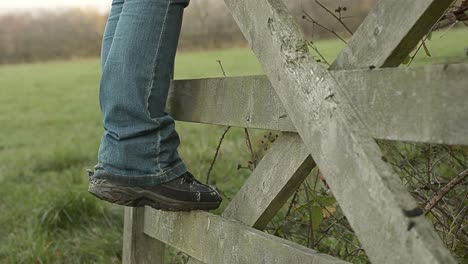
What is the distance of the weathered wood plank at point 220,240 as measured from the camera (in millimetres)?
A: 1569

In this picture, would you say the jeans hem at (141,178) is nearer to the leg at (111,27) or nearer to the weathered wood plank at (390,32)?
the leg at (111,27)

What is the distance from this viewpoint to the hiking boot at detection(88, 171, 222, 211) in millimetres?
1823

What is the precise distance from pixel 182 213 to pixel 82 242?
153cm

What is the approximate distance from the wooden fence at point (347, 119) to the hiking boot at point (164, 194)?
6cm

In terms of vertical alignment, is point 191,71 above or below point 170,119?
above

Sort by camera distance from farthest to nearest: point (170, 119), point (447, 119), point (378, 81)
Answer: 1. point (170, 119)
2. point (378, 81)
3. point (447, 119)

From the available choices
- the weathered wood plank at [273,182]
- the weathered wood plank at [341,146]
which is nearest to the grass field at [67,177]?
the weathered wood plank at [273,182]

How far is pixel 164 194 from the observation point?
1.84 metres

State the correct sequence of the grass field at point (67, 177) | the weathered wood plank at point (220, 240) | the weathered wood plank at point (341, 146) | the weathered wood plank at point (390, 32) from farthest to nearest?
the grass field at point (67, 177)
the weathered wood plank at point (220, 240)
the weathered wood plank at point (390, 32)
the weathered wood plank at point (341, 146)

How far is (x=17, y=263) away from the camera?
3.23 metres

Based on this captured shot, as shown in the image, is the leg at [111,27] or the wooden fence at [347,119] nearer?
the wooden fence at [347,119]

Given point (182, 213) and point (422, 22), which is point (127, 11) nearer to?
point (182, 213)

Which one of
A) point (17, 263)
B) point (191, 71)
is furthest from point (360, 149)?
point (191, 71)

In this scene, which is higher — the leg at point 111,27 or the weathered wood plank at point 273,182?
the leg at point 111,27
